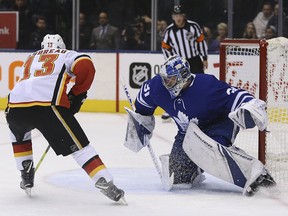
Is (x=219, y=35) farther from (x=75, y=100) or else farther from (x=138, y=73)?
(x=75, y=100)

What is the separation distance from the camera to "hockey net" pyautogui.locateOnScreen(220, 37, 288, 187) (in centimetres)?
533

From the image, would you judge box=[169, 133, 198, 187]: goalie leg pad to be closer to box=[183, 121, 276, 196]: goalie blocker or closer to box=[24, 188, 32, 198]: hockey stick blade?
box=[183, 121, 276, 196]: goalie blocker

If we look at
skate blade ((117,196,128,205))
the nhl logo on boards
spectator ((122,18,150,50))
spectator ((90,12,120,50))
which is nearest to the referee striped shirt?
the nhl logo on boards

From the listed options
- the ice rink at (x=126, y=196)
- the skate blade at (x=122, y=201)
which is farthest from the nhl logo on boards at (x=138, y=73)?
the skate blade at (x=122, y=201)

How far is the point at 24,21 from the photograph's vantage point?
10.4 meters

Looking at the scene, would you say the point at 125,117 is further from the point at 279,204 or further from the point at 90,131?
the point at 279,204

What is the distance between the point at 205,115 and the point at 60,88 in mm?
815

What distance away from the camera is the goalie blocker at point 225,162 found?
15.5ft

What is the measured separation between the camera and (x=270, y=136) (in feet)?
18.1

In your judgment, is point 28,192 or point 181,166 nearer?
point 28,192

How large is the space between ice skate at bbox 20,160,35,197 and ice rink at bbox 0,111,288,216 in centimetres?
5

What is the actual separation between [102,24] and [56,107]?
564cm

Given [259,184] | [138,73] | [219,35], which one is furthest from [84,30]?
[259,184]

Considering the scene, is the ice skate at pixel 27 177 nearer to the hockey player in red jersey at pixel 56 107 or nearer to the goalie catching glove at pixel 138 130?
the hockey player in red jersey at pixel 56 107
